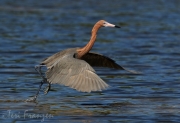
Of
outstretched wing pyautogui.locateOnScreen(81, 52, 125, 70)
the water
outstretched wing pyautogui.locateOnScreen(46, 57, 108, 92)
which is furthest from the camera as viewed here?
outstretched wing pyautogui.locateOnScreen(81, 52, 125, 70)

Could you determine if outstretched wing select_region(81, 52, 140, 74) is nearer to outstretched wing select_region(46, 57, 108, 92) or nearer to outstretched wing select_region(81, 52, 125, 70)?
outstretched wing select_region(81, 52, 125, 70)

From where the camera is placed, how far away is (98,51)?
18.6 m

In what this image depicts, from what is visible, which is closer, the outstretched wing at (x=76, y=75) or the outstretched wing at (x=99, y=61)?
the outstretched wing at (x=76, y=75)

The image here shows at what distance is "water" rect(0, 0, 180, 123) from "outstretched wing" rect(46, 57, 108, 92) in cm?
47

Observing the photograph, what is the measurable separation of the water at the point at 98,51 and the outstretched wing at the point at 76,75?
0.47 metres

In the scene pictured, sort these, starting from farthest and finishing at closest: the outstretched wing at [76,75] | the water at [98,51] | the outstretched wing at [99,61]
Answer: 1. the outstretched wing at [99,61]
2. the water at [98,51]
3. the outstretched wing at [76,75]

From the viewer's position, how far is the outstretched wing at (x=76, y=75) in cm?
1054

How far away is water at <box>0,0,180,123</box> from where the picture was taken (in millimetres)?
10758

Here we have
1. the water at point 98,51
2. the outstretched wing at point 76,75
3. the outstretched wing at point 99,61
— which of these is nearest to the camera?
the outstretched wing at point 76,75

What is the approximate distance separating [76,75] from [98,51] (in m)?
7.76

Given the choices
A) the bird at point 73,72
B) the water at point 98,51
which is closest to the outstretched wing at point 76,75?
the bird at point 73,72

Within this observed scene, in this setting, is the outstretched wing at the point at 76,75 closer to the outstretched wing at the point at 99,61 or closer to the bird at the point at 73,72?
the bird at the point at 73,72

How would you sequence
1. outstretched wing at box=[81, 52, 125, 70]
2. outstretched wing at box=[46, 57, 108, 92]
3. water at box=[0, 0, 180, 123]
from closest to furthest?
outstretched wing at box=[46, 57, 108, 92] → water at box=[0, 0, 180, 123] → outstretched wing at box=[81, 52, 125, 70]

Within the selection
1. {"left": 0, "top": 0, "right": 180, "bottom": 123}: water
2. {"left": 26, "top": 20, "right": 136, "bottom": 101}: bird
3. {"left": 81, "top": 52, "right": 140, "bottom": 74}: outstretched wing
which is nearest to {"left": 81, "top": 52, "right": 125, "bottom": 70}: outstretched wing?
{"left": 81, "top": 52, "right": 140, "bottom": 74}: outstretched wing
